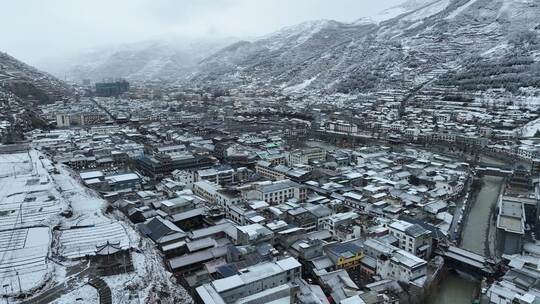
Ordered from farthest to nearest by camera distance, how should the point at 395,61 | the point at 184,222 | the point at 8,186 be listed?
the point at 395,61 → the point at 8,186 → the point at 184,222

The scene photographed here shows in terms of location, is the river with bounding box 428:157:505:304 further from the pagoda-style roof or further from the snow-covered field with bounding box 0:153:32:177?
the snow-covered field with bounding box 0:153:32:177

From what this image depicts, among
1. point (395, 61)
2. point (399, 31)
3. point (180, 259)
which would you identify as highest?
point (399, 31)

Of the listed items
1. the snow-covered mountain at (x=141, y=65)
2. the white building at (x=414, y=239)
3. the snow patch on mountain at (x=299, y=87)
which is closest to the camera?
the white building at (x=414, y=239)

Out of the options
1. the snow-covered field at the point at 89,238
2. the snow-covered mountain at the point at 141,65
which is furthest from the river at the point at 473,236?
the snow-covered mountain at the point at 141,65

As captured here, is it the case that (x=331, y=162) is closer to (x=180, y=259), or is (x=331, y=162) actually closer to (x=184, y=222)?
(x=184, y=222)

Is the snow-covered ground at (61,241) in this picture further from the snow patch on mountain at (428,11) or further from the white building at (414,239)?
the snow patch on mountain at (428,11)

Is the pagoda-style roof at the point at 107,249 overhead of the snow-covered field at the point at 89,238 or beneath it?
overhead

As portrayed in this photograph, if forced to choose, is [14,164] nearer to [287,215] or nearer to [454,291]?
[287,215]

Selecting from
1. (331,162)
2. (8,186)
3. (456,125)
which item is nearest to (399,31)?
(456,125)
